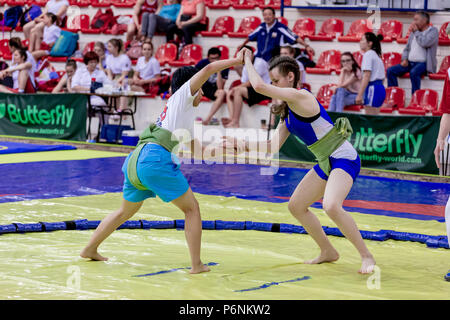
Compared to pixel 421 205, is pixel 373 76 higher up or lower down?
higher up

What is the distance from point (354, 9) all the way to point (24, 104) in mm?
6791

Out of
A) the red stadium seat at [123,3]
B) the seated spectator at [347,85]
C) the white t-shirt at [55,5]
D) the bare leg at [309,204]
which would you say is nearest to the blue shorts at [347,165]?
the bare leg at [309,204]

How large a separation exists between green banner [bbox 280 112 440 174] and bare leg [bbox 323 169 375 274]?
5.74 meters

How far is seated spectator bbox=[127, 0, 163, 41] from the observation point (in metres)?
15.9

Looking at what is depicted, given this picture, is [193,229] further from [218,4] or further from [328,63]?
[218,4]

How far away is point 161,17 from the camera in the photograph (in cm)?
1562

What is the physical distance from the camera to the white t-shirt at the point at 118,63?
594 inches

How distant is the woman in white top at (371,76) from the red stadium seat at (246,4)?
415 cm

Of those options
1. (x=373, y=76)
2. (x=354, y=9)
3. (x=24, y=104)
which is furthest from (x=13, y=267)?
(x=354, y=9)

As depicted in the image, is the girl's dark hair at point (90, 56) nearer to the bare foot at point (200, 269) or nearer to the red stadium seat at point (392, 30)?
the red stadium seat at point (392, 30)

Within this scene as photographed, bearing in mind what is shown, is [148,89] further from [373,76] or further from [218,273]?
[218,273]

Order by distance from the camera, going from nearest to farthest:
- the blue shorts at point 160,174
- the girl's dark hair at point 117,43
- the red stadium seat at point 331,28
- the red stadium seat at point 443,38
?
the blue shorts at point 160,174 < the red stadium seat at point 443,38 < the red stadium seat at point 331,28 < the girl's dark hair at point 117,43

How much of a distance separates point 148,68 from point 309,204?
10.0 m

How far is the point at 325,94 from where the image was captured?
1328 cm
